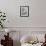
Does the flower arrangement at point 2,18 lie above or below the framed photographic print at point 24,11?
below

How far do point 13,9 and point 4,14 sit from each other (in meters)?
0.28

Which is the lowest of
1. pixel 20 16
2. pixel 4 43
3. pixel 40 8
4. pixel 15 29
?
pixel 4 43

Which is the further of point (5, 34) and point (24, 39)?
point (5, 34)

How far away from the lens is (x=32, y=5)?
3191 millimetres

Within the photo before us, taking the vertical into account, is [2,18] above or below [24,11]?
below

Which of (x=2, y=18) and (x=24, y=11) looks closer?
(x=2, y=18)

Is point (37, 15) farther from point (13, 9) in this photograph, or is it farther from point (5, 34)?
point (5, 34)

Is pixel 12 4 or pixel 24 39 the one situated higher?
pixel 12 4

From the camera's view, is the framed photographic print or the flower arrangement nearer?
the flower arrangement

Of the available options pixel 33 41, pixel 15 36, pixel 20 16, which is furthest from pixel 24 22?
pixel 33 41

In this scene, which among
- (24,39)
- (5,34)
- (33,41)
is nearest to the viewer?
(33,41)

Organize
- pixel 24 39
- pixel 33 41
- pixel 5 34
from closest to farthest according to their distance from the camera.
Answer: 1. pixel 33 41
2. pixel 24 39
3. pixel 5 34

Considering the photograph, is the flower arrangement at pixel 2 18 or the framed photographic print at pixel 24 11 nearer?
the flower arrangement at pixel 2 18

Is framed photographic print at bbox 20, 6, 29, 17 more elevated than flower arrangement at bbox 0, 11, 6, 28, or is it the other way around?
framed photographic print at bbox 20, 6, 29, 17
